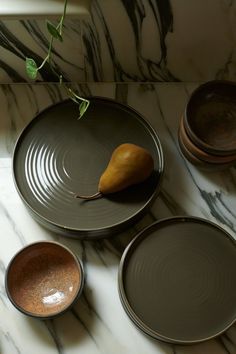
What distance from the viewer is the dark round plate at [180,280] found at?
2.52ft

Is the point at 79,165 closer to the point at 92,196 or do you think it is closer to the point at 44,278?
the point at 92,196

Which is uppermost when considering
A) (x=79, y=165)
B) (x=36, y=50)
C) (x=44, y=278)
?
(x=36, y=50)

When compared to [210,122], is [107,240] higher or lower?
lower

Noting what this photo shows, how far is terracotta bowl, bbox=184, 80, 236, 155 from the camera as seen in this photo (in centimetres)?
87

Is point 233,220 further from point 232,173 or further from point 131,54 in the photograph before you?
point 131,54

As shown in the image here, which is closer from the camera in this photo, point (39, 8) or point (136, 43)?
point (39, 8)

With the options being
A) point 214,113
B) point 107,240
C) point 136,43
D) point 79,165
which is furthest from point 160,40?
point 107,240

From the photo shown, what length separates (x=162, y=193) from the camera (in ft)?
2.89

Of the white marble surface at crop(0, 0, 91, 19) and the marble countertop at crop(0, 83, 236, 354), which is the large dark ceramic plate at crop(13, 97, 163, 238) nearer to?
the marble countertop at crop(0, 83, 236, 354)

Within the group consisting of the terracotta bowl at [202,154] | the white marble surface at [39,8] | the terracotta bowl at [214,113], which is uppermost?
the white marble surface at [39,8]

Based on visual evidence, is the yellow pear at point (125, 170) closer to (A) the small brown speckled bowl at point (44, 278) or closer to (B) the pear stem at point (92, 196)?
(B) the pear stem at point (92, 196)

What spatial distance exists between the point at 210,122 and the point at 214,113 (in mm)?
19

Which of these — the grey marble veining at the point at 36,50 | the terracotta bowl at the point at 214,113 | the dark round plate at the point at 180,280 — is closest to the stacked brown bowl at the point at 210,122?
the terracotta bowl at the point at 214,113

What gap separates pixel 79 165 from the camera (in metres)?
0.86
